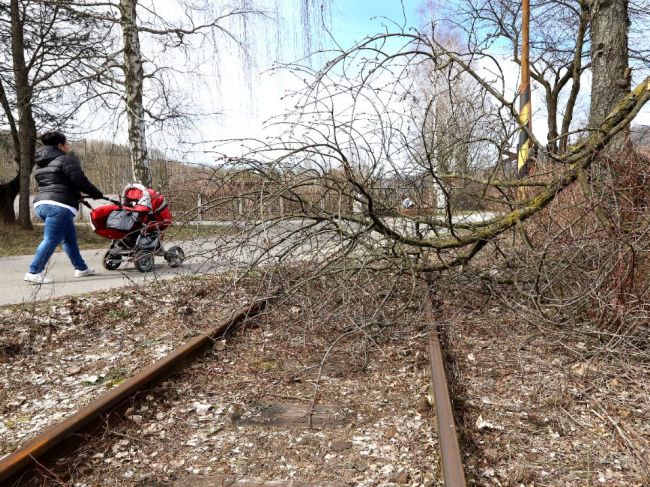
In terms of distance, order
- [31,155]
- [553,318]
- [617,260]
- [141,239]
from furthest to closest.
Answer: [31,155] → [141,239] → [553,318] → [617,260]

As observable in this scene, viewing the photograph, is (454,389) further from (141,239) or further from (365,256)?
(141,239)

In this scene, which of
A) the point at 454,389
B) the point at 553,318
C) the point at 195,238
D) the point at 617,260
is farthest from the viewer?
the point at 195,238

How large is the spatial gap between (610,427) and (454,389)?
0.97m

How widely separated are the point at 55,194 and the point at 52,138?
80 centimetres

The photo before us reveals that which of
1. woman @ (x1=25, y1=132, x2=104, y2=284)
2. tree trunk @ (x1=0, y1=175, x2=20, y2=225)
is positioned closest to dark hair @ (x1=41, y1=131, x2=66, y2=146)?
woman @ (x1=25, y1=132, x2=104, y2=284)

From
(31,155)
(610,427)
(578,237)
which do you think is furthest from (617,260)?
(31,155)

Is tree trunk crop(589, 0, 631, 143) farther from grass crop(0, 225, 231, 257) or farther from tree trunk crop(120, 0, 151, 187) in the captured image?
grass crop(0, 225, 231, 257)

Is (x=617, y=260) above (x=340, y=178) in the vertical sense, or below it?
below

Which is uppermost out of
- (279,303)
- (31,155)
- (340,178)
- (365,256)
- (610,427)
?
(31,155)

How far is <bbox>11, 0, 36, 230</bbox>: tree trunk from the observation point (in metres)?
14.9

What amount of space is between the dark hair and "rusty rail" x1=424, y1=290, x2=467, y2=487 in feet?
19.6

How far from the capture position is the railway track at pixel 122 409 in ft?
7.67

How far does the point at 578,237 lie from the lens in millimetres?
4730

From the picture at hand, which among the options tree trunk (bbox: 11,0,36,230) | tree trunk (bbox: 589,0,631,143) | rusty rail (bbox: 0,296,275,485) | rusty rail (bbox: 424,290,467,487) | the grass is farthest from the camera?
tree trunk (bbox: 11,0,36,230)
